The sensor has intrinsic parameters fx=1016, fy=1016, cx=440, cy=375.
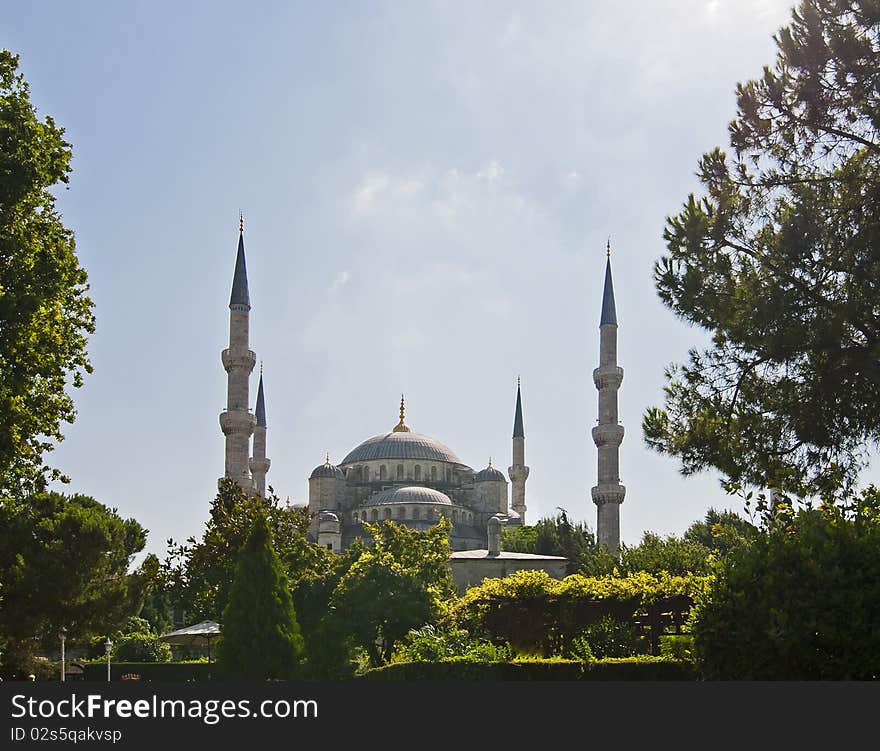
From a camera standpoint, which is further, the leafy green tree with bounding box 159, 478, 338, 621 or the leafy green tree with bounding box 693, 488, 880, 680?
the leafy green tree with bounding box 159, 478, 338, 621

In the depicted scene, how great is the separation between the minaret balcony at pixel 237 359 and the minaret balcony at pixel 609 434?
650 inches

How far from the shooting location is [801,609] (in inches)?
347

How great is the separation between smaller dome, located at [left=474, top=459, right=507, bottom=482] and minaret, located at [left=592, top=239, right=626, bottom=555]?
15.8 metres

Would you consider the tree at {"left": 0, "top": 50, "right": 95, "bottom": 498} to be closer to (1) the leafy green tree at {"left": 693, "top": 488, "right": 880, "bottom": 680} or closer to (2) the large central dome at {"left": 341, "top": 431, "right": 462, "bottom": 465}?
(1) the leafy green tree at {"left": 693, "top": 488, "right": 880, "bottom": 680}

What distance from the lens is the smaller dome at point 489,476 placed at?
2544 inches

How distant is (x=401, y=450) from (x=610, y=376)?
22165 millimetres

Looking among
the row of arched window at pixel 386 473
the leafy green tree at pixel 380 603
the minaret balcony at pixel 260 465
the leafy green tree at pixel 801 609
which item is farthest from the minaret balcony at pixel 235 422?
the leafy green tree at pixel 801 609

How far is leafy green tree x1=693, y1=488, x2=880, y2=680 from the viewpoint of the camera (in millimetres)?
8648

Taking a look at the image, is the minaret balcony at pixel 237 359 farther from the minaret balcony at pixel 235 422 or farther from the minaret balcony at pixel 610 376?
the minaret balcony at pixel 610 376

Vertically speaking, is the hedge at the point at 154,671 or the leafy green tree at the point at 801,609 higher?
the leafy green tree at the point at 801,609

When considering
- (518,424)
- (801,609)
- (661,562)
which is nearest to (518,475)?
(518,424)

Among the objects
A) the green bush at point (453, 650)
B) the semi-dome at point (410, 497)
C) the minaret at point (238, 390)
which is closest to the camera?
the green bush at point (453, 650)

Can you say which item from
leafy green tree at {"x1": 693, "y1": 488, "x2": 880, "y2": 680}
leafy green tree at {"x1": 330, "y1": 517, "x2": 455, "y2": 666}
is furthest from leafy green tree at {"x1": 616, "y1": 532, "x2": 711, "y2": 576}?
leafy green tree at {"x1": 693, "y1": 488, "x2": 880, "y2": 680}

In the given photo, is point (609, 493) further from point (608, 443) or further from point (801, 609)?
point (801, 609)
